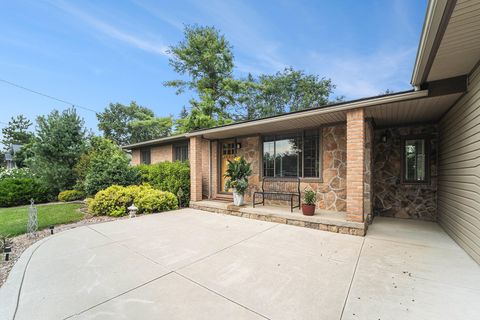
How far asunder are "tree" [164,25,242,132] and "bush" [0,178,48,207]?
9426 mm

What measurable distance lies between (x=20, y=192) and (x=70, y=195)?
79.5 inches

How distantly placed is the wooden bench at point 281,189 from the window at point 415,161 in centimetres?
305

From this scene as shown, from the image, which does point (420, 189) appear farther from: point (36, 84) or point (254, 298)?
point (36, 84)

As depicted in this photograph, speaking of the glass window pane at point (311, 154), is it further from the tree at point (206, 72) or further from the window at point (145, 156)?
the tree at point (206, 72)

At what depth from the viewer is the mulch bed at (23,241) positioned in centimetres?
317

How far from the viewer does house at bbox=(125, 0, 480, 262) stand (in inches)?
123

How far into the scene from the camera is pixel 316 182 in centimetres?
637

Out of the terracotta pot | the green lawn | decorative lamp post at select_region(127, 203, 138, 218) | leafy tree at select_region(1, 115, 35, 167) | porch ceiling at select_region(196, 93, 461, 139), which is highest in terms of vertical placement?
leafy tree at select_region(1, 115, 35, 167)

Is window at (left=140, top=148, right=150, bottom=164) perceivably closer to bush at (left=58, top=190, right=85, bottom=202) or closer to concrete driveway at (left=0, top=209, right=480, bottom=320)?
bush at (left=58, top=190, right=85, bottom=202)

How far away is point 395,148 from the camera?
617 cm

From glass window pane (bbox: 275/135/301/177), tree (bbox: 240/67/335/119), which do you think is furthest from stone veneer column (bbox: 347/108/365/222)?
tree (bbox: 240/67/335/119)

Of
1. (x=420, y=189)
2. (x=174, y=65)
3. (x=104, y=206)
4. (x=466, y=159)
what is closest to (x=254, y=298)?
(x=466, y=159)

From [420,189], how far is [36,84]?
19.9 meters

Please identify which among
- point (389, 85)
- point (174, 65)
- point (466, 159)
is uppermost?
point (174, 65)
